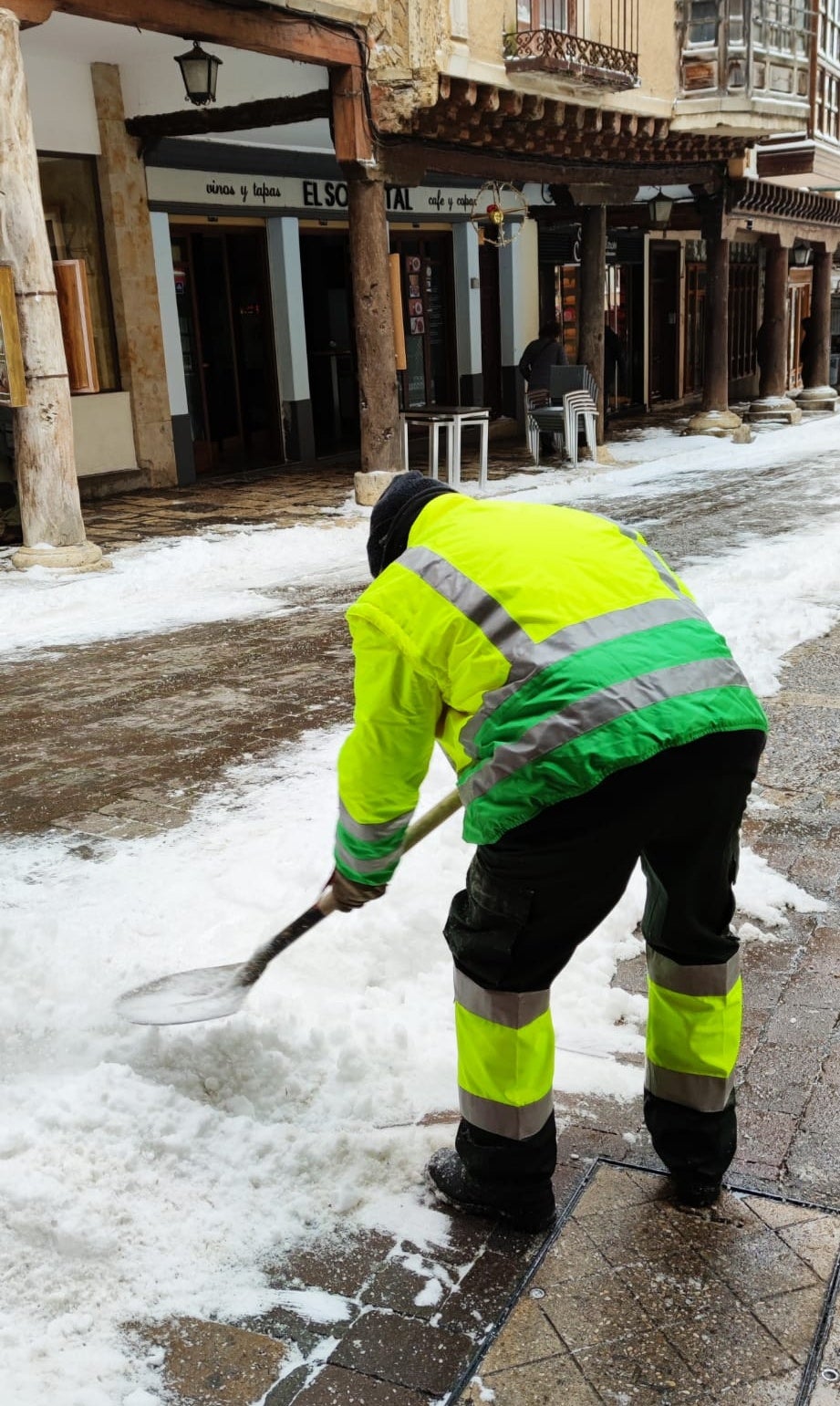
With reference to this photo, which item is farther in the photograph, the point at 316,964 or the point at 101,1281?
the point at 316,964

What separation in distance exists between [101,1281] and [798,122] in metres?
17.1

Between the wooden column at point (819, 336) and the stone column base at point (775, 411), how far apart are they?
2.09 metres

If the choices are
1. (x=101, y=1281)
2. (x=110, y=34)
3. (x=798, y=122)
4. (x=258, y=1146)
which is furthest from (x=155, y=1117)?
(x=798, y=122)

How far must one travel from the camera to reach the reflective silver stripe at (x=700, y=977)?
238cm

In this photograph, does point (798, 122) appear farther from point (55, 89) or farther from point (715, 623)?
point (715, 623)

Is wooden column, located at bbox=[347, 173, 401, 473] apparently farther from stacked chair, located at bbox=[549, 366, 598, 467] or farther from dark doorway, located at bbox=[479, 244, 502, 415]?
dark doorway, located at bbox=[479, 244, 502, 415]

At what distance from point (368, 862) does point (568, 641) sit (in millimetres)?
597

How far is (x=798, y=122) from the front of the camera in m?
16.3

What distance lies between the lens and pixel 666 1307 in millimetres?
2221

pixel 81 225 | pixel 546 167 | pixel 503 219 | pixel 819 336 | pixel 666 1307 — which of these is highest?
pixel 546 167

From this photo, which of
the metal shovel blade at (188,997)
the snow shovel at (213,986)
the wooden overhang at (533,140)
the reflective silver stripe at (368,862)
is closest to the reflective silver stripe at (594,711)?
the reflective silver stripe at (368,862)

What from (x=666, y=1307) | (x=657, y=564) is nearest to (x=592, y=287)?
(x=657, y=564)

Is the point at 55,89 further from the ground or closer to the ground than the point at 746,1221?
further from the ground

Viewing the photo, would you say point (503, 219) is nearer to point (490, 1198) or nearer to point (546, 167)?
point (546, 167)
